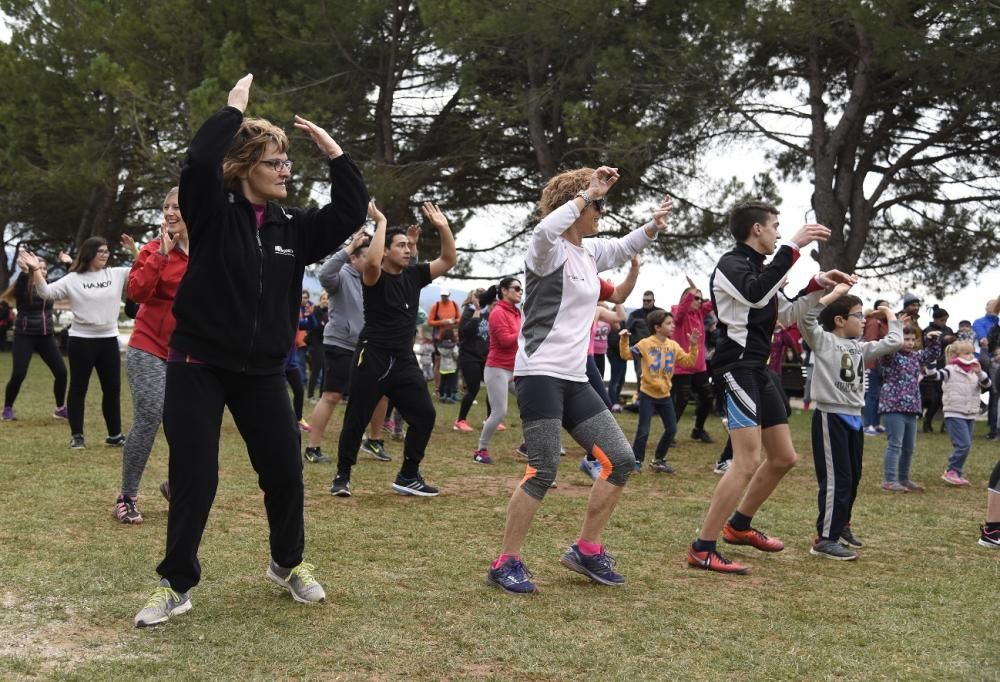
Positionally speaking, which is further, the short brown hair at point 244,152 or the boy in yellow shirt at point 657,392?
the boy in yellow shirt at point 657,392

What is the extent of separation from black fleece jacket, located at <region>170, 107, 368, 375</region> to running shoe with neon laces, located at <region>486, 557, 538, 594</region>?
4.93 feet

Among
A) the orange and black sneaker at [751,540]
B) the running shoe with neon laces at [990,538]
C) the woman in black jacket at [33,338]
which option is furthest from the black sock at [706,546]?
the woman in black jacket at [33,338]

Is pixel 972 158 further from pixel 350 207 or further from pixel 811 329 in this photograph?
pixel 350 207

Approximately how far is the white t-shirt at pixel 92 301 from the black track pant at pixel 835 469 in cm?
582

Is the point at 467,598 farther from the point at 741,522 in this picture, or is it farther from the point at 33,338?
the point at 33,338

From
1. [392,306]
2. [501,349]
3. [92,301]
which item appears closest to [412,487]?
[392,306]

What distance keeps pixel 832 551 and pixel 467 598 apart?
2.40m

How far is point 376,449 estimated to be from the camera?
32.2 ft

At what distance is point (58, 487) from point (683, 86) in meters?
12.6

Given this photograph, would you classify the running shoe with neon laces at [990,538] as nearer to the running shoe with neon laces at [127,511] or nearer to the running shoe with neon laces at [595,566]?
the running shoe with neon laces at [595,566]

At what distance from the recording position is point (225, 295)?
407 cm

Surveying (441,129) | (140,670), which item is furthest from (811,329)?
(441,129)

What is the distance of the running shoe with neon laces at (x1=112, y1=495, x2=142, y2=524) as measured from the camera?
242 inches

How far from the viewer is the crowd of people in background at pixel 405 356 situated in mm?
4156
